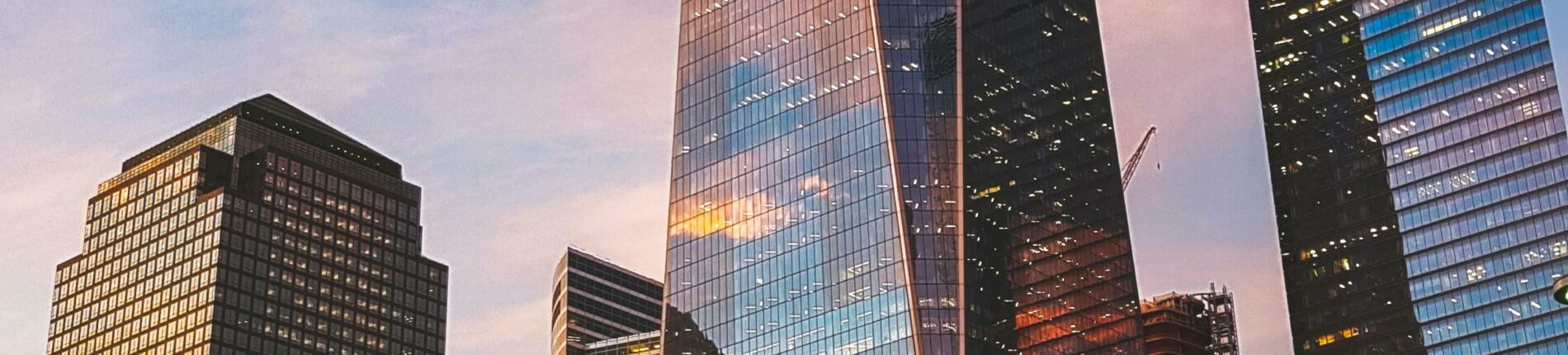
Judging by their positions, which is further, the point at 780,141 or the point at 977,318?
the point at 780,141

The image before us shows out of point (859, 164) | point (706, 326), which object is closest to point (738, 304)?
point (706, 326)

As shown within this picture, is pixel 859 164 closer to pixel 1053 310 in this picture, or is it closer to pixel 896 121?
pixel 896 121

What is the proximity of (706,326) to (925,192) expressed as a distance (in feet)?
73.1

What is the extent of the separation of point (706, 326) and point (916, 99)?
25492 millimetres

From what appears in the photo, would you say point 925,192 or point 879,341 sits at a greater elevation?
point 925,192

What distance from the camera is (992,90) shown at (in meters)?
198

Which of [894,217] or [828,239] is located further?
[828,239]

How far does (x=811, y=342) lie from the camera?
190625 mm

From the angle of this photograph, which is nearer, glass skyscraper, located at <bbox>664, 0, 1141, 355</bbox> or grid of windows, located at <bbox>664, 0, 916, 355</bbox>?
glass skyscraper, located at <bbox>664, 0, 1141, 355</bbox>

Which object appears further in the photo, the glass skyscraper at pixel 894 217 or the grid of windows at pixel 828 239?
the grid of windows at pixel 828 239

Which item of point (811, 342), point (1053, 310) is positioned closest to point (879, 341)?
point (811, 342)

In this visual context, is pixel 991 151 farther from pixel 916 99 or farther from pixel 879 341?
pixel 879 341

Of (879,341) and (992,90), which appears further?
(992,90)

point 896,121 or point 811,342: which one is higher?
point 896,121
